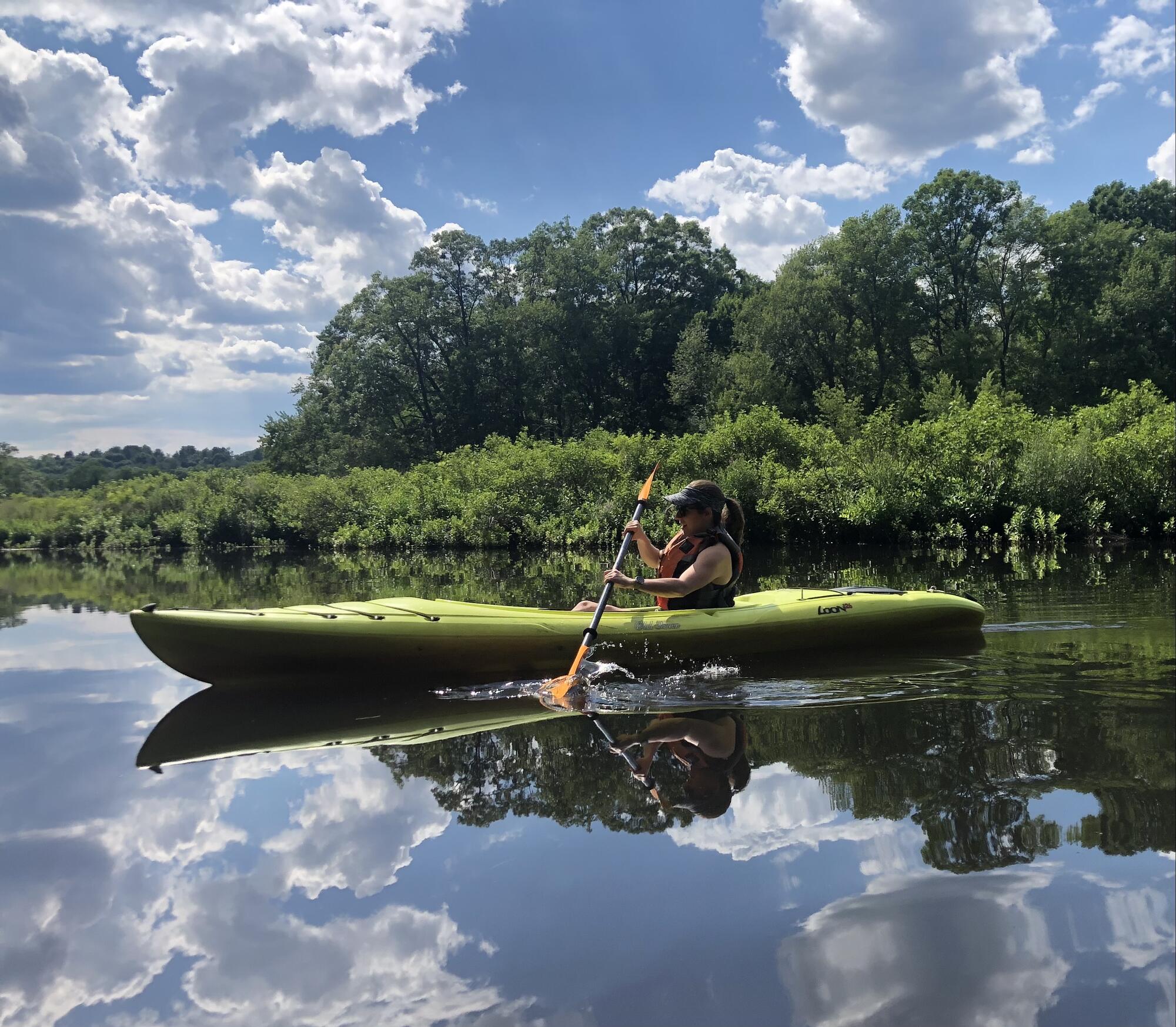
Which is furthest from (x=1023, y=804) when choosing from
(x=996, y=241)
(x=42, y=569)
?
(x=996, y=241)

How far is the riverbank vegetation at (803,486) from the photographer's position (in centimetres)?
1372

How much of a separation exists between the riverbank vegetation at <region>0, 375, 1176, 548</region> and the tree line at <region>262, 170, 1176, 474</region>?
4.08 meters

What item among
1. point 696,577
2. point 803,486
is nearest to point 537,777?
point 696,577

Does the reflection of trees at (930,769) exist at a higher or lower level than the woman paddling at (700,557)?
lower

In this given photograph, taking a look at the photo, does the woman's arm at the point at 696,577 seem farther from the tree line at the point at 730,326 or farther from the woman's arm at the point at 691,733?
the tree line at the point at 730,326

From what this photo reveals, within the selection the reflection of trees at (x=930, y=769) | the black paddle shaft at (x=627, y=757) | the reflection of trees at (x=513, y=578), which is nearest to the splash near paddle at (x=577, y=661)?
the black paddle shaft at (x=627, y=757)

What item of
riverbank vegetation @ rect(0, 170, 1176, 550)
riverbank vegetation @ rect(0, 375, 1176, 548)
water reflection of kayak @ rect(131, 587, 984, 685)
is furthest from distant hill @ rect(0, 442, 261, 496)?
water reflection of kayak @ rect(131, 587, 984, 685)

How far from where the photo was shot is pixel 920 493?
589 inches

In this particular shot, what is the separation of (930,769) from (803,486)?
44.0ft

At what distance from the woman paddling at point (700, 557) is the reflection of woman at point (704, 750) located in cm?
123

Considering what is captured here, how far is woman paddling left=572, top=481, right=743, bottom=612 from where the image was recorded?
223 inches

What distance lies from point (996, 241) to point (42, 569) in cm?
3385

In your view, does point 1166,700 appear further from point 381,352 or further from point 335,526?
point 381,352

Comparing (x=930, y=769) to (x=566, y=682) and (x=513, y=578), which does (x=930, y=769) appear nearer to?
(x=566, y=682)
